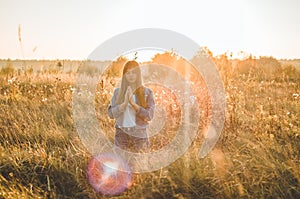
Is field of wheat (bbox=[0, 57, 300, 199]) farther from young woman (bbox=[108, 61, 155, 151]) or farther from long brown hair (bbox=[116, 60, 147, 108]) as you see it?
long brown hair (bbox=[116, 60, 147, 108])

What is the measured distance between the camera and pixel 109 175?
2.64 metres

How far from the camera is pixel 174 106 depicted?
14.0 ft

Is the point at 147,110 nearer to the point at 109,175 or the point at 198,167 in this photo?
the point at 109,175

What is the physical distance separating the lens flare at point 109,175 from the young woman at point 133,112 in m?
0.26

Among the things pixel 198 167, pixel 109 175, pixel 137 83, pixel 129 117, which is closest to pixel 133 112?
pixel 129 117

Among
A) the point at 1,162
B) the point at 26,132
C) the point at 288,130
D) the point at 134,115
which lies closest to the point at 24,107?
the point at 26,132

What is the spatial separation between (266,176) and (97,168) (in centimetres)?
138

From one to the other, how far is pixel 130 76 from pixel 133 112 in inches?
14.0

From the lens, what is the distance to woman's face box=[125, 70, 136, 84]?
302 centimetres

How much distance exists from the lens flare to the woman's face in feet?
2.43

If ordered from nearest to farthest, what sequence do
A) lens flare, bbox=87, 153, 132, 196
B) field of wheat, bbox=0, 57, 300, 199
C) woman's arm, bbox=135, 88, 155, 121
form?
1. field of wheat, bbox=0, 57, 300, 199
2. lens flare, bbox=87, 153, 132, 196
3. woman's arm, bbox=135, 88, 155, 121

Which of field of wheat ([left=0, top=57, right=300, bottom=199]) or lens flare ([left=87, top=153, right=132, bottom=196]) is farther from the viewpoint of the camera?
lens flare ([left=87, top=153, right=132, bottom=196])

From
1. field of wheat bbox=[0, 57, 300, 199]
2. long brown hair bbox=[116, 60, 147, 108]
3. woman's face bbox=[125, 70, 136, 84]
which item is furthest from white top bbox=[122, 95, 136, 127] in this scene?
field of wheat bbox=[0, 57, 300, 199]

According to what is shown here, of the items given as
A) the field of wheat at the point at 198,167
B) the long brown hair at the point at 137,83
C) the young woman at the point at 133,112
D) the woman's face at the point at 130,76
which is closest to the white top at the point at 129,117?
the young woman at the point at 133,112
